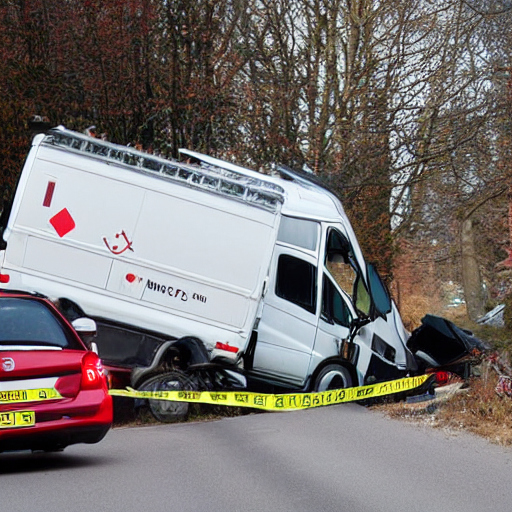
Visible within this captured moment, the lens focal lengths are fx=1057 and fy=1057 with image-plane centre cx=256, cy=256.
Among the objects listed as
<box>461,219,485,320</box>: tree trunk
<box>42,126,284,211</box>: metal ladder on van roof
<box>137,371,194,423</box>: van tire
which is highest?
<box>461,219,485,320</box>: tree trunk

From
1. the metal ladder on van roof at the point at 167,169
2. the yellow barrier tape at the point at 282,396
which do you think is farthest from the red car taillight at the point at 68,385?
the metal ladder on van roof at the point at 167,169

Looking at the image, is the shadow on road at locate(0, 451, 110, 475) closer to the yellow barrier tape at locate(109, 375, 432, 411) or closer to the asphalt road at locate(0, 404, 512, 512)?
the asphalt road at locate(0, 404, 512, 512)

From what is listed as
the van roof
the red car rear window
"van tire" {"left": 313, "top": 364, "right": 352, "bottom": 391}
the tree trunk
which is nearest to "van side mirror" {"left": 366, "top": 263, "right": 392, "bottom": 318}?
"van tire" {"left": 313, "top": 364, "right": 352, "bottom": 391}

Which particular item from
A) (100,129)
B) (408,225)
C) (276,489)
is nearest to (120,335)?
(276,489)

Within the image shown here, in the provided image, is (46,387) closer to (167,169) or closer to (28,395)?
(28,395)

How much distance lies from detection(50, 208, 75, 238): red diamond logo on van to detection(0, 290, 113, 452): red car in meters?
3.86

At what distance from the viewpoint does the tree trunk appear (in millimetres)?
28422

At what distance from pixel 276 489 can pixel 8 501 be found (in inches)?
78.3

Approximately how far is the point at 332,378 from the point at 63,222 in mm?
4441

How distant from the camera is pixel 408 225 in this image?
27047 millimetres

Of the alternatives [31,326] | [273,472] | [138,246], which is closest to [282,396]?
[138,246]

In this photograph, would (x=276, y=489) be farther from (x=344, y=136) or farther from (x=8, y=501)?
(x=344, y=136)

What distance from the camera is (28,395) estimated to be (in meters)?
8.72

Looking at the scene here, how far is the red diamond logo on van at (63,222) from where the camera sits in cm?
1320
